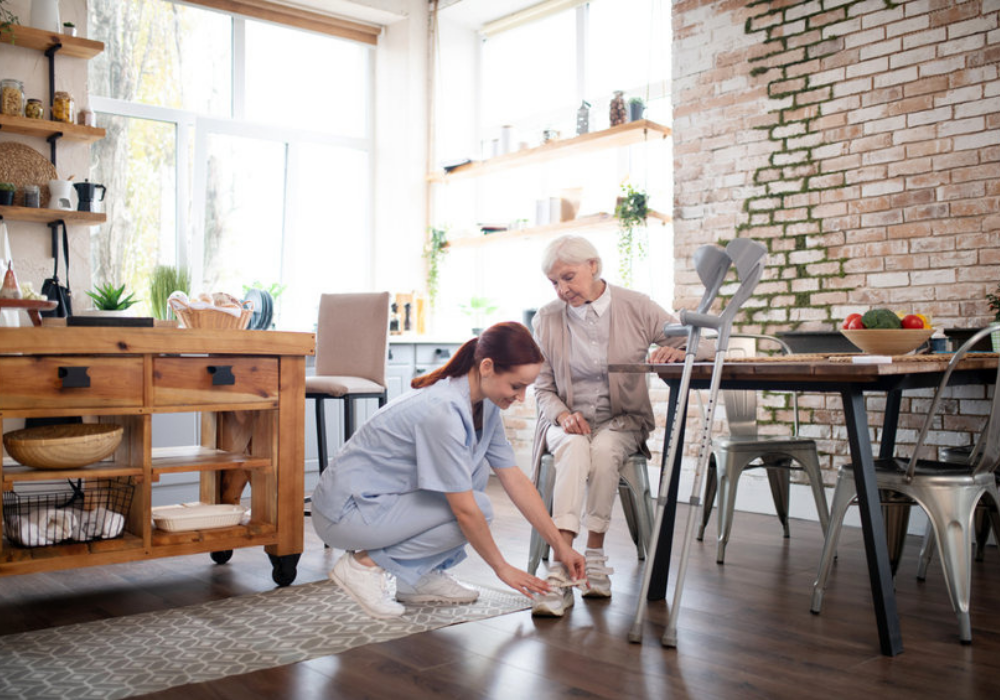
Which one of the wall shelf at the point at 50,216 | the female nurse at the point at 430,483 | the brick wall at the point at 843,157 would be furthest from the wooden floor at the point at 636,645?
the wall shelf at the point at 50,216

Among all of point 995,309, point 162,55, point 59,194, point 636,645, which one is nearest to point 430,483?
point 636,645

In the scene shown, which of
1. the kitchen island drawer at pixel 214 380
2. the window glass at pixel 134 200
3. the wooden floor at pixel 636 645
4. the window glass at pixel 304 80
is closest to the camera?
the wooden floor at pixel 636 645

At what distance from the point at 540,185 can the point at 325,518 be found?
3.88 meters

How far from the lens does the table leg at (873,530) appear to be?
7.30ft

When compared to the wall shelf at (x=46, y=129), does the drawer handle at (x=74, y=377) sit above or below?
below

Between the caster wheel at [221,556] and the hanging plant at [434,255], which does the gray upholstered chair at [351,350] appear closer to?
the caster wheel at [221,556]

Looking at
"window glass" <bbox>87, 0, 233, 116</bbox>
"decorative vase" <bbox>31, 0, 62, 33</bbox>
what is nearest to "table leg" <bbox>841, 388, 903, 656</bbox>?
"decorative vase" <bbox>31, 0, 62, 33</bbox>

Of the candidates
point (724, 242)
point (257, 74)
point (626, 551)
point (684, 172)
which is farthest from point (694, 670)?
point (257, 74)

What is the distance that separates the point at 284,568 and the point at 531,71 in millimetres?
4255

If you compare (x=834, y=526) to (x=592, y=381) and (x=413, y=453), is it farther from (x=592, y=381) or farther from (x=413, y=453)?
(x=413, y=453)

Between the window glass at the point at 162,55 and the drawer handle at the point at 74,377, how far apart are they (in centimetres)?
324

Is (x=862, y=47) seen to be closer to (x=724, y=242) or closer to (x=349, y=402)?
(x=724, y=242)

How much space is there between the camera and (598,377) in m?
3.09

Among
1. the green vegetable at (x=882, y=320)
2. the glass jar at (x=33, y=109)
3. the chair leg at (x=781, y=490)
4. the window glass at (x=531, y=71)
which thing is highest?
the window glass at (x=531, y=71)
